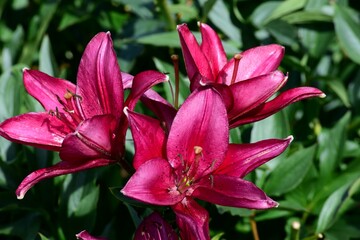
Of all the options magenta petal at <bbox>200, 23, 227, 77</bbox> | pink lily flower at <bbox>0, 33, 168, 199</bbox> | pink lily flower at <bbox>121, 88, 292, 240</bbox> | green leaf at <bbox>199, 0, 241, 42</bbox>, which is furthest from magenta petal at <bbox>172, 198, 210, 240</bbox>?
green leaf at <bbox>199, 0, 241, 42</bbox>

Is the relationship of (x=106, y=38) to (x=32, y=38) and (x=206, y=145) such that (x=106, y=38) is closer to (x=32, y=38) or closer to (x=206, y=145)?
(x=206, y=145)

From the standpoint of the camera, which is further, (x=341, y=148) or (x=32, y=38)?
(x=32, y=38)

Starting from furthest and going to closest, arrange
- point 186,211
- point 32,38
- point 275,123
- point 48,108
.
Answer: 1. point 32,38
2. point 275,123
3. point 48,108
4. point 186,211

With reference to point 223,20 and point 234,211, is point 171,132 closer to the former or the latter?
point 234,211

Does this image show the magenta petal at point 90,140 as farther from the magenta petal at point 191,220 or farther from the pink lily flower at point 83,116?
the magenta petal at point 191,220

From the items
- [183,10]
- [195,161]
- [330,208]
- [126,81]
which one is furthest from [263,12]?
[195,161]

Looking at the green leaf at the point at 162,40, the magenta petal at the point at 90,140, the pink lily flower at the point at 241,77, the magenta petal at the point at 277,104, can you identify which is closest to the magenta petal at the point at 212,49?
the pink lily flower at the point at 241,77

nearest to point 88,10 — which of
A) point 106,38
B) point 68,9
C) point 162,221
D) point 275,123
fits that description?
point 68,9
